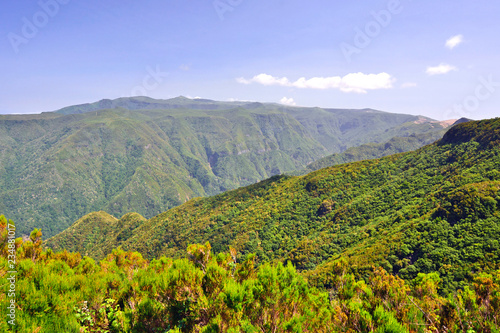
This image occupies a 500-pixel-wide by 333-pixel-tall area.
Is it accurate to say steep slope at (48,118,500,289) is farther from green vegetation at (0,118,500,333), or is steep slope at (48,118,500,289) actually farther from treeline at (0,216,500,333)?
treeline at (0,216,500,333)

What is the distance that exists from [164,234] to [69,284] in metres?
150

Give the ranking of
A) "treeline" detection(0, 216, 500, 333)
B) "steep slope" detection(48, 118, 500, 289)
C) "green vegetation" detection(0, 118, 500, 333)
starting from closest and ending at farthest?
"treeline" detection(0, 216, 500, 333), "green vegetation" detection(0, 118, 500, 333), "steep slope" detection(48, 118, 500, 289)

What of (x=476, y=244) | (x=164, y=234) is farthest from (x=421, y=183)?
(x=164, y=234)

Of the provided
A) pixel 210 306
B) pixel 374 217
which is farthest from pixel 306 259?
pixel 210 306

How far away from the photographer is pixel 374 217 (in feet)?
330

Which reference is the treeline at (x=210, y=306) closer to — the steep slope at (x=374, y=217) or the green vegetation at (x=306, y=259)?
the green vegetation at (x=306, y=259)

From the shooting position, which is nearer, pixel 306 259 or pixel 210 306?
pixel 210 306

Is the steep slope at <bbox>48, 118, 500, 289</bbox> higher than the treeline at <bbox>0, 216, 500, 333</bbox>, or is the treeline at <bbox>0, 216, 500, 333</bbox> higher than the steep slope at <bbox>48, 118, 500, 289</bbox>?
the treeline at <bbox>0, 216, 500, 333</bbox>

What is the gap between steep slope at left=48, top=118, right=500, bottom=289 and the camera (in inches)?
2343

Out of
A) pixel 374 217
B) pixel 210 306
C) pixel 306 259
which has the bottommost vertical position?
pixel 306 259

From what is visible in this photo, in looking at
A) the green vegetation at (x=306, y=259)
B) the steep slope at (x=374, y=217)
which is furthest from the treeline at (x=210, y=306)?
the steep slope at (x=374, y=217)

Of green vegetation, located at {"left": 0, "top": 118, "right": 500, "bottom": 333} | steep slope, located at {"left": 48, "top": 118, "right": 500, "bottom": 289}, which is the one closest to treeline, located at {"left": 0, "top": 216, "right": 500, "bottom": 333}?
green vegetation, located at {"left": 0, "top": 118, "right": 500, "bottom": 333}

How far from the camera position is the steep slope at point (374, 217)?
59.5 m

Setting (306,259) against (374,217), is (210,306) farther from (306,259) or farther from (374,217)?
(374,217)
